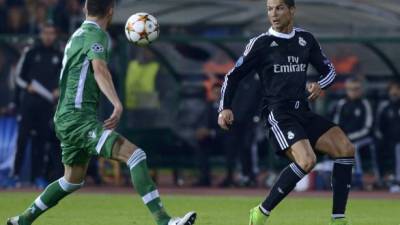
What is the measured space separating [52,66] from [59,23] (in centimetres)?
363

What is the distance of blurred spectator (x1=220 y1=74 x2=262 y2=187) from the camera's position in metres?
19.2

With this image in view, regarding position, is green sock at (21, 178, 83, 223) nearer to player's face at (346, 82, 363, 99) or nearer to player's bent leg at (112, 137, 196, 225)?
player's bent leg at (112, 137, 196, 225)

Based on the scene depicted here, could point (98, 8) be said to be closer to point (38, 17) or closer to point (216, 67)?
point (216, 67)

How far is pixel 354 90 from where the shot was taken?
19.2m

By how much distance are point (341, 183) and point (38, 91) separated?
28.8ft

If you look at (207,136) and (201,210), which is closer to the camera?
(201,210)

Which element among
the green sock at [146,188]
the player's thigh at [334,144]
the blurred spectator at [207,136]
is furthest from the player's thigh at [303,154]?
the blurred spectator at [207,136]

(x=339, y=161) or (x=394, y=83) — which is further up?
(x=339, y=161)

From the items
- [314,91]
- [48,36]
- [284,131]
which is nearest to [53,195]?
[284,131]

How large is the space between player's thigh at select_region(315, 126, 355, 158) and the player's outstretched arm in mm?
1970

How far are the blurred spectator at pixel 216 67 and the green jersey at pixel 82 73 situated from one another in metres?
9.47

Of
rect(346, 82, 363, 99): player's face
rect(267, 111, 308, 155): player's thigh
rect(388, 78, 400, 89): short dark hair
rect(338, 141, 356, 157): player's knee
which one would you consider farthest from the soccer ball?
rect(388, 78, 400, 89): short dark hair

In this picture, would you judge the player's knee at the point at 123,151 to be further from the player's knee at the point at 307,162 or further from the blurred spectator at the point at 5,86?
the blurred spectator at the point at 5,86

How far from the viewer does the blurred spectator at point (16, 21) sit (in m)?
23.0
